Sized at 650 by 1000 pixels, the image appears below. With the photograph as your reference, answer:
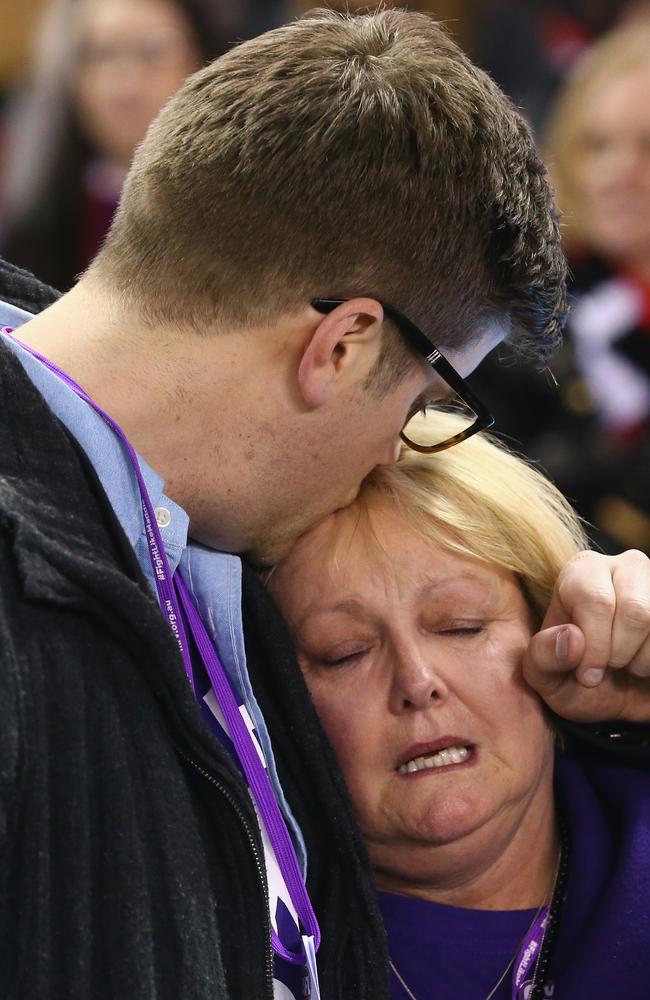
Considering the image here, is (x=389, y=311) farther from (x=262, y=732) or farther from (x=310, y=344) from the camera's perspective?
(x=262, y=732)

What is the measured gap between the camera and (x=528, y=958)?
178 cm

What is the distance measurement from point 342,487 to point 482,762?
39cm

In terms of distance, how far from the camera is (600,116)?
3.53m

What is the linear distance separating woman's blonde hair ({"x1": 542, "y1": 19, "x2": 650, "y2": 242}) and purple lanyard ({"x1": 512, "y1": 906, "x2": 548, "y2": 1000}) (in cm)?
210

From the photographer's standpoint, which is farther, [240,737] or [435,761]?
[435,761]

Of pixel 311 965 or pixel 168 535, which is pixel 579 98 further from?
pixel 311 965

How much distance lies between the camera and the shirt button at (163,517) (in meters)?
1.58

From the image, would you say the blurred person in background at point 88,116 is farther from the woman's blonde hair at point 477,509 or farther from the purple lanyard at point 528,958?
the purple lanyard at point 528,958

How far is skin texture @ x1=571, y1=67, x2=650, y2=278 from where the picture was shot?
11.4ft

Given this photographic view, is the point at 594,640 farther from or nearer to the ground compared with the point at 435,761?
farther from the ground

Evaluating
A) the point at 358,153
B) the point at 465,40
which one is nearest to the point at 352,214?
the point at 358,153

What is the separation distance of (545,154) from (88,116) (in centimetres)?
126

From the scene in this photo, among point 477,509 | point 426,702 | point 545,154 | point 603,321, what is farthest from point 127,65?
point 426,702

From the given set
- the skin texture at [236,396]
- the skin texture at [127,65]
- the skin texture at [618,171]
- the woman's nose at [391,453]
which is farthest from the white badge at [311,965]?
the skin texture at [127,65]
